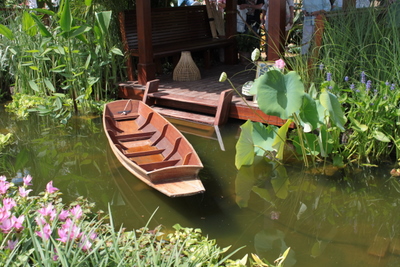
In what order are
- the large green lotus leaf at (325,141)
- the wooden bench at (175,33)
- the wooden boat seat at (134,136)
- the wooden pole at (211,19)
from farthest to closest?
the wooden pole at (211,19)
the wooden bench at (175,33)
the wooden boat seat at (134,136)
the large green lotus leaf at (325,141)

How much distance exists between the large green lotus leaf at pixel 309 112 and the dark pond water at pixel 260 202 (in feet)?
2.15

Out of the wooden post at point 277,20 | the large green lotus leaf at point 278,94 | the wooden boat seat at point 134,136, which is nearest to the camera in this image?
the large green lotus leaf at point 278,94

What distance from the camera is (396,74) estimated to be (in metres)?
5.20

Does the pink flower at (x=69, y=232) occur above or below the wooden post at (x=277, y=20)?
below

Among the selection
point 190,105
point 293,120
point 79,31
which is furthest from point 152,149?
point 79,31

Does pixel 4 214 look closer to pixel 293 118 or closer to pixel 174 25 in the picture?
pixel 293 118

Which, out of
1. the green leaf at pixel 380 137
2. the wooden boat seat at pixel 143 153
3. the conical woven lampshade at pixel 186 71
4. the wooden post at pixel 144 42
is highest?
the wooden post at pixel 144 42

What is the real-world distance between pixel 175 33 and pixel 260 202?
5.91m

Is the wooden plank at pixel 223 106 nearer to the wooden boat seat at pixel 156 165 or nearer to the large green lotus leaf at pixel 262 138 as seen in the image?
the large green lotus leaf at pixel 262 138

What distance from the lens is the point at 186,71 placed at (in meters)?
8.41

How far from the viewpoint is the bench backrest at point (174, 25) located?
27.9ft

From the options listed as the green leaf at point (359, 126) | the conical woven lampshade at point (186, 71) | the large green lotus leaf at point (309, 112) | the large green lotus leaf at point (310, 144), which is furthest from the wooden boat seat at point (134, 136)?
the conical woven lampshade at point (186, 71)

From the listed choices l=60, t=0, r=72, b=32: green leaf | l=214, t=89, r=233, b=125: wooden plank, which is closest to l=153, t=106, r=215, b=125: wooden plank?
l=214, t=89, r=233, b=125: wooden plank

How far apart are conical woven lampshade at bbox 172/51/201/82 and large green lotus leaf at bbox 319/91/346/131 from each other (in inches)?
168
